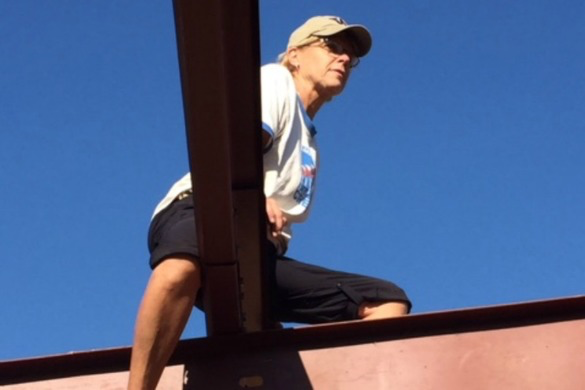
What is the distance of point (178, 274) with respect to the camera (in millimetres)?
3457

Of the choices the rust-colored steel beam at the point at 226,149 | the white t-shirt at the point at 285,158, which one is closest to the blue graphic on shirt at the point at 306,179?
the white t-shirt at the point at 285,158

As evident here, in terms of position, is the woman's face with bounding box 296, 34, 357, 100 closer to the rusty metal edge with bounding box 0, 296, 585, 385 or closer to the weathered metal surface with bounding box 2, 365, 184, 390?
the rusty metal edge with bounding box 0, 296, 585, 385

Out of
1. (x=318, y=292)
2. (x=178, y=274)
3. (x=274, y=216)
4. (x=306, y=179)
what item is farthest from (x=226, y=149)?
(x=318, y=292)

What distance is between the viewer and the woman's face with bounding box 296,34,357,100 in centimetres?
458

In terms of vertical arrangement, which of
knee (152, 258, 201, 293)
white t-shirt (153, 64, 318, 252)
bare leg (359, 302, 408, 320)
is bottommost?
bare leg (359, 302, 408, 320)

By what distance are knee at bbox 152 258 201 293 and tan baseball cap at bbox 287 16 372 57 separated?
145 cm

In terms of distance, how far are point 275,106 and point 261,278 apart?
61 cm

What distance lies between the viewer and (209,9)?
9.19 ft

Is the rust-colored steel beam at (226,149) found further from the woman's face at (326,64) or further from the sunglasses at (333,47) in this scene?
the sunglasses at (333,47)

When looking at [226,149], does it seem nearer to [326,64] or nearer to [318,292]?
[318,292]

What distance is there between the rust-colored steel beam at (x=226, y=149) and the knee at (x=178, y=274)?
0.04 m

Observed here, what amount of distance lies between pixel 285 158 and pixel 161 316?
35.7 inches

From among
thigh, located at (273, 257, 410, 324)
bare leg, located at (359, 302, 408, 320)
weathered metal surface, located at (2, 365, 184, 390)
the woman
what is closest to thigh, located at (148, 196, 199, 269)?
the woman

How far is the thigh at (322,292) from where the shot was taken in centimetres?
420
